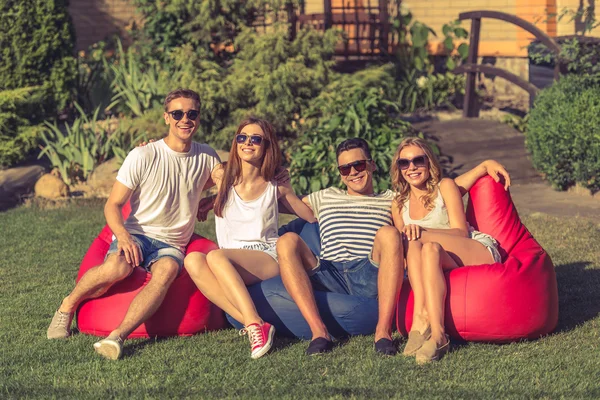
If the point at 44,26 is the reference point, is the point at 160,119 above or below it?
below

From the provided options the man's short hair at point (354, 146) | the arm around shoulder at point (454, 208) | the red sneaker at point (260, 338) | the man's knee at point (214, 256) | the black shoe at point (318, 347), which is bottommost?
the black shoe at point (318, 347)

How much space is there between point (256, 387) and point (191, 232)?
1558mm

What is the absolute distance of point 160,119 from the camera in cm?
1127

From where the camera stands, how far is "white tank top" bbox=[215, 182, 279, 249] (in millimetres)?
5984

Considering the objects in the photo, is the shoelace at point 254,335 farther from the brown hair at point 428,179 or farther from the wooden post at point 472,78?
the wooden post at point 472,78

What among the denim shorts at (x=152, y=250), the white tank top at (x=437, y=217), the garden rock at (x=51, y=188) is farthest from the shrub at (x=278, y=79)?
the white tank top at (x=437, y=217)

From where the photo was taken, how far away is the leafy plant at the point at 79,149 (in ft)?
35.3

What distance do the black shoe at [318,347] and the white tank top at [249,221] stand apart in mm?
809

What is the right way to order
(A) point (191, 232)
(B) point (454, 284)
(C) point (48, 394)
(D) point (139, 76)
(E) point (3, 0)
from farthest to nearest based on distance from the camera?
(D) point (139, 76), (E) point (3, 0), (A) point (191, 232), (B) point (454, 284), (C) point (48, 394)

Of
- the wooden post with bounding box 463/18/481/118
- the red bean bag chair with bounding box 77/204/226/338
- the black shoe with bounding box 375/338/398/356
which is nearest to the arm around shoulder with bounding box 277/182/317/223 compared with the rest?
the red bean bag chair with bounding box 77/204/226/338

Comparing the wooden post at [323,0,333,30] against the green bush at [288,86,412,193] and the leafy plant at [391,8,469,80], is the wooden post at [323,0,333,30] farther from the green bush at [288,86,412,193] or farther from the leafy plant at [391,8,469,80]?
the green bush at [288,86,412,193]

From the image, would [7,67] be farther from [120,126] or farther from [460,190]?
[460,190]

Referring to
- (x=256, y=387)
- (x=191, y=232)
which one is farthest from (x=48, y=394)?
(x=191, y=232)

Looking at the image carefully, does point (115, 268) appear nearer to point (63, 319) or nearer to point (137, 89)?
point (63, 319)
